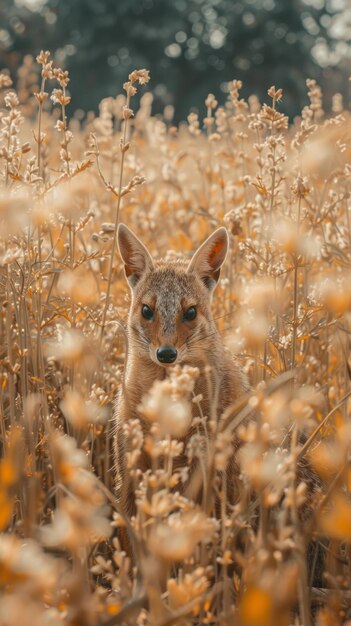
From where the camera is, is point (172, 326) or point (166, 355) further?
point (172, 326)

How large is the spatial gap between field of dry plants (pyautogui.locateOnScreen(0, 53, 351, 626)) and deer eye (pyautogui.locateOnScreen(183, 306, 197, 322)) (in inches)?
10.3

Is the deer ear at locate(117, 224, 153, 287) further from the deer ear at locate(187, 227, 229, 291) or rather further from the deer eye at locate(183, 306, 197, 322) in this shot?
the deer eye at locate(183, 306, 197, 322)

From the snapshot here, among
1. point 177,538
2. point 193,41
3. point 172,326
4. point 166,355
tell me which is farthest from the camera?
point 193,41

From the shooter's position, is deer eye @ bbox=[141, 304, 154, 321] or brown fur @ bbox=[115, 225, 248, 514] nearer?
brown fur @ bbox=[115, 225, 248, 514]

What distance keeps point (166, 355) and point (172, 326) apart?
270 millimetres

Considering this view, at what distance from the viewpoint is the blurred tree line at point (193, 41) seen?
1608 inches

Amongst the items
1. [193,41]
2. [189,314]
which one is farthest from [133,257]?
[193,41]

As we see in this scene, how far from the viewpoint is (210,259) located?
419 cm

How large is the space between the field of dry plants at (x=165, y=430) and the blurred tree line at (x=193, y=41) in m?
37.6

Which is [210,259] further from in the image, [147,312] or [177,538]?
[177,538]

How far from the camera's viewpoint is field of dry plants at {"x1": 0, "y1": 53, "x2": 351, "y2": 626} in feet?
4.83

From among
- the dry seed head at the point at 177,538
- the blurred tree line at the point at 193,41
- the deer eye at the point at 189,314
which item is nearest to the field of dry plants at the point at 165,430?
the dry seed head at the point at 177,538

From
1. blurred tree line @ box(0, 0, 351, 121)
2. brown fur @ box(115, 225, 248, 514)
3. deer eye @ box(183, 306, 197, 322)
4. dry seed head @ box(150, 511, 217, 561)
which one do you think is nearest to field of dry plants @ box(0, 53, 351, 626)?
dry seed head @ box(150, 511, 217, 561)

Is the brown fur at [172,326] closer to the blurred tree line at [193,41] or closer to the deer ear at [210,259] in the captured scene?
the deer ear at [210,259]
